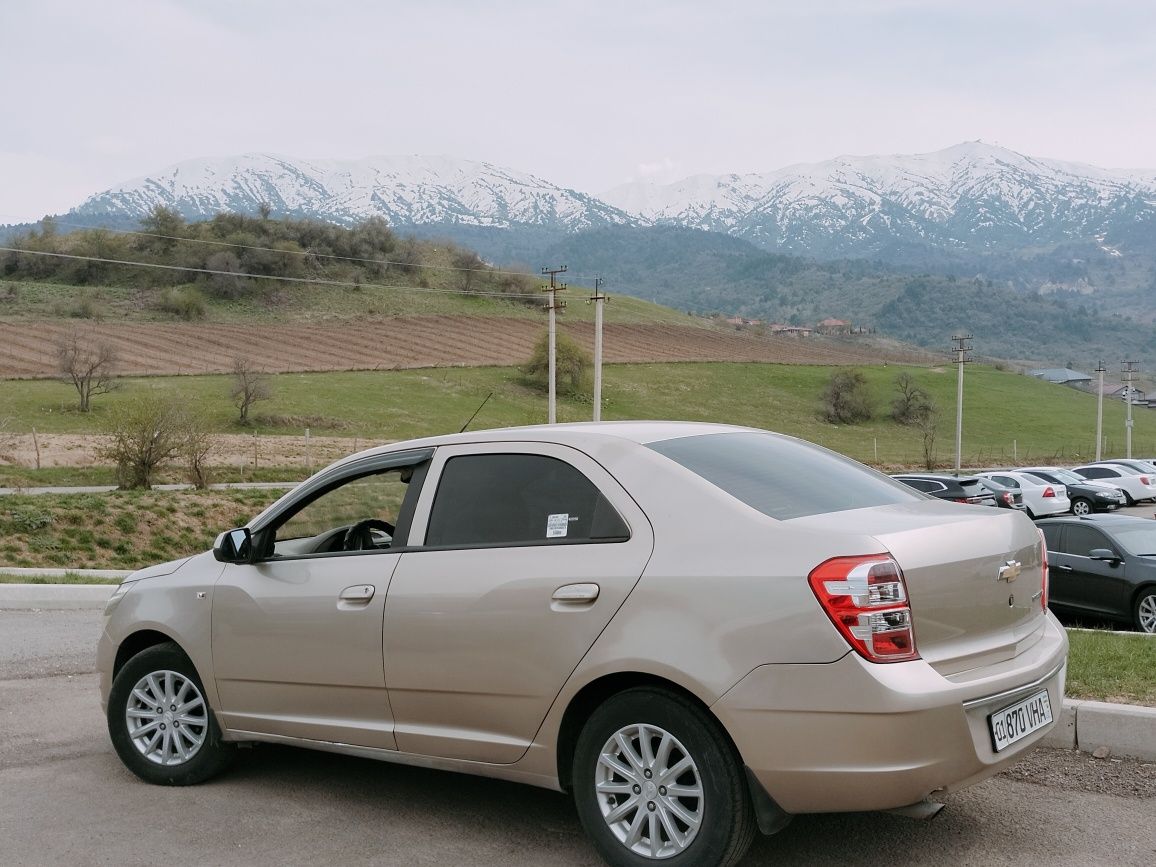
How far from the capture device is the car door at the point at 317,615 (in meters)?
5.08

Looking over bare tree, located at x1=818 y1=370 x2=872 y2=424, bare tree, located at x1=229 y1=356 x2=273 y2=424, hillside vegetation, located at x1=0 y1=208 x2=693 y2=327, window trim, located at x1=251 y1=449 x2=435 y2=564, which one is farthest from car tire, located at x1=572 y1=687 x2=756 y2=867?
hillside vegetation, located at x1=0 y1=208 x2=693 y2=327

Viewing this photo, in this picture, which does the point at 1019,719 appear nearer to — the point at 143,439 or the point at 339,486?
the point at 339,486

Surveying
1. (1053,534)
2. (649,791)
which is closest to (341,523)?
(649,791)

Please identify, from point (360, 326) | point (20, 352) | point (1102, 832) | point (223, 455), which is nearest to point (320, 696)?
point (1102, 832)

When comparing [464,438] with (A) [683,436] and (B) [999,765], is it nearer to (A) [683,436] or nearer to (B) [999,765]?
(A) [683,436]

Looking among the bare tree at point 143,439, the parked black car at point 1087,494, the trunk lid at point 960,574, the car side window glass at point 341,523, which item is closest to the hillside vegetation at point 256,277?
the bare tree at point 143,439

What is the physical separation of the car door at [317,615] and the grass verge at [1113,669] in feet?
12.6

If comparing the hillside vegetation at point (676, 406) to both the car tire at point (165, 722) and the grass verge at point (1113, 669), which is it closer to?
the grass verge at point (1113, 669)

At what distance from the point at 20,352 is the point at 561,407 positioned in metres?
33.9

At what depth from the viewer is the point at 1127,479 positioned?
40406 mm

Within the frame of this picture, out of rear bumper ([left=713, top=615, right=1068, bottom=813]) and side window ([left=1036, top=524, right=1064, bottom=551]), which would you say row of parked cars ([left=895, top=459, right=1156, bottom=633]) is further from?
rear bumper ([left=713, top=615, right=1068, bottom=813])

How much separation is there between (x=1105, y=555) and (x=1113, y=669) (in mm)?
6349

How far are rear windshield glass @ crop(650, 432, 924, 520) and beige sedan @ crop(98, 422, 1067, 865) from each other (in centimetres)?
2

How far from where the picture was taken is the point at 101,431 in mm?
51281
